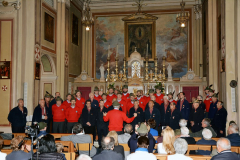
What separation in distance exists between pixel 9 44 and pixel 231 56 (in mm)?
8574

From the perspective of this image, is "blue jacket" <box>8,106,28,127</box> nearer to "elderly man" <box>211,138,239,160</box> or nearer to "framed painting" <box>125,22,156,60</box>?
"elderly man" <box>211,138,239,160</box>

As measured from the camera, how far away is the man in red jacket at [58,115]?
854 centimetres

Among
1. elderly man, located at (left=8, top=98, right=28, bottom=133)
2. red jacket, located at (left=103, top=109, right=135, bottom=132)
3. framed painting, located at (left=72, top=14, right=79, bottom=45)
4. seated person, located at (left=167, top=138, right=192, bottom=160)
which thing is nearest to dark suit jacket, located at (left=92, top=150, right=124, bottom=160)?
seated person, located at (left=167, top=138, right=192, bottom=160)

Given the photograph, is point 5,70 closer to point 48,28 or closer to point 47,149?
point 48,28

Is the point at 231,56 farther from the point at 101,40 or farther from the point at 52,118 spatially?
the point at 101,40

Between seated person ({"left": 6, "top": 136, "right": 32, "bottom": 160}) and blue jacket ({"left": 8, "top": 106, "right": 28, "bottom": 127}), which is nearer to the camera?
seated person ({"left": 6, "top": 136, "right": 32, "bottom": 160})

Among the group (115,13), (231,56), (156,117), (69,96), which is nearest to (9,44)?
(69,96)

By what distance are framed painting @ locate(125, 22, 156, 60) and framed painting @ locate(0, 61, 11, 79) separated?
9918 millimetres

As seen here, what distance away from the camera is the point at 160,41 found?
1848 cm

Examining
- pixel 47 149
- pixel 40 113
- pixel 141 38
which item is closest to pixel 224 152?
pixel 47 149

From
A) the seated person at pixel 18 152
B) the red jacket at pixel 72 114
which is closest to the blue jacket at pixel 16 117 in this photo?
the red jacket at pixel 72 114

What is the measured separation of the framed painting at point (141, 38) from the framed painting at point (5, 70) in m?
9.92

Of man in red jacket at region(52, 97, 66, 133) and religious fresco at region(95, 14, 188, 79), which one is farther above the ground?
religious fresco at region(95, 14, 188, 79)

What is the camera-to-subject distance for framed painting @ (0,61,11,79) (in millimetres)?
10227
